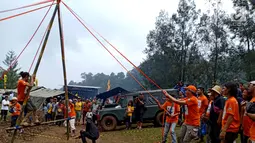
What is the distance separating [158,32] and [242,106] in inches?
1339

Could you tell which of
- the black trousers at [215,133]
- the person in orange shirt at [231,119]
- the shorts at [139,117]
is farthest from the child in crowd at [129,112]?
the person in orange shirt at [231,119]

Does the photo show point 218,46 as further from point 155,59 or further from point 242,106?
point 242,106

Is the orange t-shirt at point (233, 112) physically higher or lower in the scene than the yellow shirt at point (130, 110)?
higher

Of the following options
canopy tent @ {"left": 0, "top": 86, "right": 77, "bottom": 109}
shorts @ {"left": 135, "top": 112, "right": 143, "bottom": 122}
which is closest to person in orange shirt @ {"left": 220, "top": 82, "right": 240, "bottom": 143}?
shorts @ {"left": 135, "top": 112, "right": 143, "bottom": 122}

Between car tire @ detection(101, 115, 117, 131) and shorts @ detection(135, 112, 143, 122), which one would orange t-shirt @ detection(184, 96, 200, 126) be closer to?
shorts @ detection(135, 112, 143, 122)

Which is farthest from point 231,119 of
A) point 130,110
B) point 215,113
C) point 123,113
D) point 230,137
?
point 123,113

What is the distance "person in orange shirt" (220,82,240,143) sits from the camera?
563cm

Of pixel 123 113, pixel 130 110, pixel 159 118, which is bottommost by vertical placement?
pixel 159 118

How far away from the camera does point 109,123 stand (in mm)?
17609

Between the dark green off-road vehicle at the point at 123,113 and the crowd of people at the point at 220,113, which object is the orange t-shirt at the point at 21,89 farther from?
the dark green off-road vehicle at the point at 123,113

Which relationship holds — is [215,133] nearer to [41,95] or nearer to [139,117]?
[139,117]

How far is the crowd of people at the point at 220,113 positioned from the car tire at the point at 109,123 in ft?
25.1

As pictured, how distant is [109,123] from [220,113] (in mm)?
11430

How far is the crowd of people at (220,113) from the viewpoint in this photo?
563 centimetres
